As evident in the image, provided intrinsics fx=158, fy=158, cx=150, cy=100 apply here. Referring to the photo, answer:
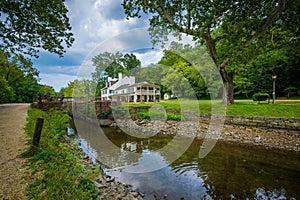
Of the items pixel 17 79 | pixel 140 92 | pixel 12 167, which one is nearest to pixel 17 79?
pixel 17 79

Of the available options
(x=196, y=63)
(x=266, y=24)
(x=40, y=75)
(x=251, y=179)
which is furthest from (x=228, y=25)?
(x=40, y=75)

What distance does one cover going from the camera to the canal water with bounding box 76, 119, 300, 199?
12.4ft

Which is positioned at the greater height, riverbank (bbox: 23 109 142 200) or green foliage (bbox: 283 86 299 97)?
green foliage (bbox: 283 86 299 97)

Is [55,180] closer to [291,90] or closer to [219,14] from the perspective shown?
[219,14]

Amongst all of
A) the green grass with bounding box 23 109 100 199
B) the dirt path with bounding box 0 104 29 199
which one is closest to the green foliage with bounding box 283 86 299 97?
the green grass with bounding box 23 109 100 199

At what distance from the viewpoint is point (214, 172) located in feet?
15.5

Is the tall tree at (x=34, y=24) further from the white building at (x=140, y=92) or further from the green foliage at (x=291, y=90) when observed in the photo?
the green foliage at (x=291, y=90)

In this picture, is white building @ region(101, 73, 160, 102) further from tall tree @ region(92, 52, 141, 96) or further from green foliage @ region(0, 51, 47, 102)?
green foliage @ region(0, 51, 47, 102)

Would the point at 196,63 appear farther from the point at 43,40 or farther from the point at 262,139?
the point at 43,40

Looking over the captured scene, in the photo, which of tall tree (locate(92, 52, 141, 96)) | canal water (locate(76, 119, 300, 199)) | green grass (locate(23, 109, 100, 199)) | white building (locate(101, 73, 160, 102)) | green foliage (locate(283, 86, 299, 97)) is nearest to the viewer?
green grass (locate(23, 109, 100, 199))

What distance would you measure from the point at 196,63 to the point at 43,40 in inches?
618

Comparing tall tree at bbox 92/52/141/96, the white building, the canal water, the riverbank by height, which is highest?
tall tree at bbox 92/52/141/96

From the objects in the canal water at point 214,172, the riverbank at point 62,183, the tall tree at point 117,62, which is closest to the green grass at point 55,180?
the riverbank at point 62,183

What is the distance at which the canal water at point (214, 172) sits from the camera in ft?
12.4
